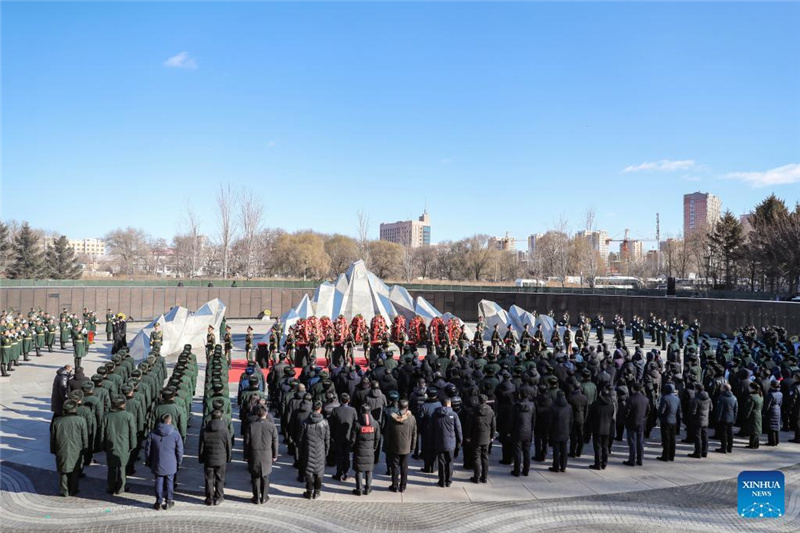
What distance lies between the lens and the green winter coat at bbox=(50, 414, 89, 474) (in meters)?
9.35

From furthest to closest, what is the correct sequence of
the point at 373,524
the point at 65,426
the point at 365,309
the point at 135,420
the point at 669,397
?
1. the point at 365,309
2. the point at 669,397
3. the point at 135,420
4. the point at 65,426
5. the point at 373,524

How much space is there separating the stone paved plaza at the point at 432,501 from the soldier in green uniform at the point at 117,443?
10.7 inches

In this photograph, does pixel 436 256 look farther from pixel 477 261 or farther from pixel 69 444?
pixel 69 444

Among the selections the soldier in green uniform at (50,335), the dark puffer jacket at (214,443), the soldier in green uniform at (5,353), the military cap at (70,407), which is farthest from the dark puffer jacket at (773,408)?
the soldier in green uniform at (50,335)

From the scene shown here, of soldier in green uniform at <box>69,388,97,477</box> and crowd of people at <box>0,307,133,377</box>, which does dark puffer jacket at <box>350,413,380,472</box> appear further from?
crowd of people at <box>0,307,133,377</box>

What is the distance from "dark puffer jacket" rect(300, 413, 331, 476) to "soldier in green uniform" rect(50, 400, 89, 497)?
3639 mm

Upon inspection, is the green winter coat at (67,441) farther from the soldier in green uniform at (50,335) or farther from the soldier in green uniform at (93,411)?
the soldier in green uniform at (50,335)

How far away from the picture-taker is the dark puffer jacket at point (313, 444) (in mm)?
9422

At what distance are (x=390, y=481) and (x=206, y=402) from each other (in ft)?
12.9

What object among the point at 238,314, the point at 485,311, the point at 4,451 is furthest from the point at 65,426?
the point at 238,314

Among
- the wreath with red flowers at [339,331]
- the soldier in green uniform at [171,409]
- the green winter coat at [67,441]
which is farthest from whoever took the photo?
the wreath with red flowers at [339,331]

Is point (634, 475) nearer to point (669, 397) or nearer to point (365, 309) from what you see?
point (669, 397)

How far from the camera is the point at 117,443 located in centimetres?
945

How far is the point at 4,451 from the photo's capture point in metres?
11.8
